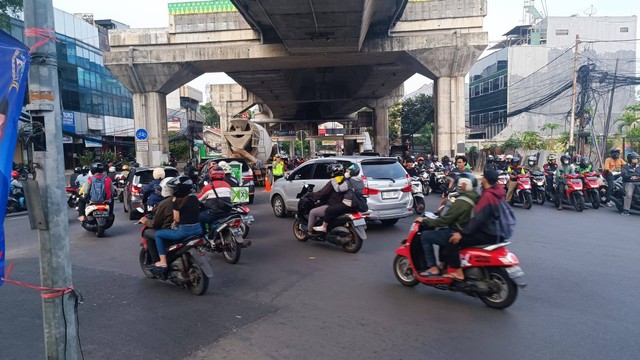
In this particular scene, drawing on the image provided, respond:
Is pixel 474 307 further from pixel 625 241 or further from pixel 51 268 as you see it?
pixel 625 241

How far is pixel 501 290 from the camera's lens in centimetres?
495

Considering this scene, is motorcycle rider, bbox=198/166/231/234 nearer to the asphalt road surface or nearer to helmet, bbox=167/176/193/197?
the asphalt road surface

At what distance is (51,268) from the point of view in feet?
8.95

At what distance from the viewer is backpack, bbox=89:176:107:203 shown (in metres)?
9.95

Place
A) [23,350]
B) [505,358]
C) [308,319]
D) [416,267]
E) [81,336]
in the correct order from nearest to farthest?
[505,358] < [23,350] < [81,336] < [308,319] < [416,267]

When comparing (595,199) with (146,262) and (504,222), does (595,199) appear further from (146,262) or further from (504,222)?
(146,262)

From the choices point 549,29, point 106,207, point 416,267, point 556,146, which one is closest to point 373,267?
point 416,267

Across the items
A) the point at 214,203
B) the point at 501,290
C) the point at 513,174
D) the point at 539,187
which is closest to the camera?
the point at 501,290

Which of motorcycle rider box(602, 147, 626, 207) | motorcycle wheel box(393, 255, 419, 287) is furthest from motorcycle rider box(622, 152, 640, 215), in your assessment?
motorcycle wheel box(393, 255, 419, 287)

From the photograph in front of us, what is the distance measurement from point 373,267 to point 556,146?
23.8 metres

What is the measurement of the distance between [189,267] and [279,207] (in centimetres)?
665

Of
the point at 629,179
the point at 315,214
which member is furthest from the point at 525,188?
the point at 315,214

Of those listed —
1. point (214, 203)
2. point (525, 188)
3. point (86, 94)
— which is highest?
point (86, 94)

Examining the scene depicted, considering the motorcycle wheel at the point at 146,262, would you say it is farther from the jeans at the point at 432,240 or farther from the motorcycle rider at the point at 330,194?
the jeans at the point at 432,240
